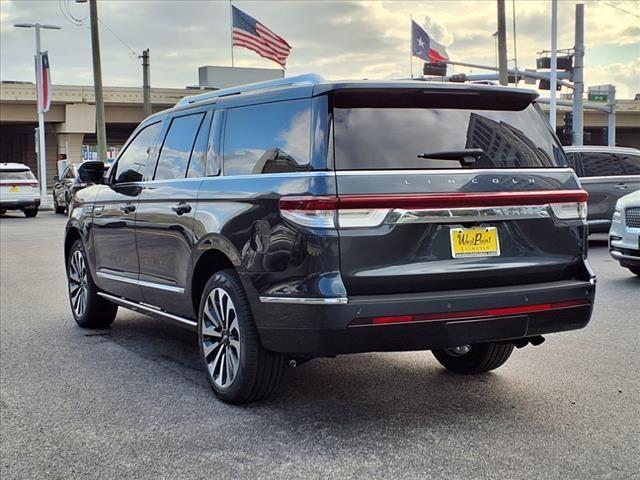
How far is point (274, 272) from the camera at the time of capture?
4.58m

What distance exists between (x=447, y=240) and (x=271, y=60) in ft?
108

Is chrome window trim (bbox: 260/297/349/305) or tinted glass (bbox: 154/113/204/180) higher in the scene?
tinted glass (bbox: 154/113/204/180)

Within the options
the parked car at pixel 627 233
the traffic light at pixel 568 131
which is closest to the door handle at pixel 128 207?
the parked car at pixel 627 233

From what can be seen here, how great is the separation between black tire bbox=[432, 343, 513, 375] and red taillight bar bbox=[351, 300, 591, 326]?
2.71 feet

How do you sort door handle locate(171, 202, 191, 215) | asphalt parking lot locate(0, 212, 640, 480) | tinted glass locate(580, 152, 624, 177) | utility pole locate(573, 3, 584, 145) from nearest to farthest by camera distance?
asphalt parking lot locate(0, 212, 640, 480), door handle locate(171, 202, 191, 215), tinted glass locate(580, 152, 624, 177), utility pole locate(573, 3, 584, 145)

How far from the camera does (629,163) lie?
1491 cm

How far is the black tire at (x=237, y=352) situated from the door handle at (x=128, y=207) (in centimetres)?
147

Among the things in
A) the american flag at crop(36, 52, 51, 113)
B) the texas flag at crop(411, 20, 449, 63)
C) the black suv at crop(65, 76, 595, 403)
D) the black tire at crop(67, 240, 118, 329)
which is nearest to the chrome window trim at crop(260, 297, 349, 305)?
the black suv at crop(65, 76, 595, 403)

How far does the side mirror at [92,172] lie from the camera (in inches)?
289

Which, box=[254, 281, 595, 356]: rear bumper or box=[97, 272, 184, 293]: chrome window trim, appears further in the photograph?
box=[97, 272, 184, 293]: chrome window trim

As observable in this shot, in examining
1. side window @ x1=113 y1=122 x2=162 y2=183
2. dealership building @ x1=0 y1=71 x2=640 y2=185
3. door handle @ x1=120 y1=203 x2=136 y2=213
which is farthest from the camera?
dealership building @ x1=0 y1=71 x2=640 y2=185

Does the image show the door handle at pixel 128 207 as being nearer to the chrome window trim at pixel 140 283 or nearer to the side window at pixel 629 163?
the chrome window trim at pixel 140 283

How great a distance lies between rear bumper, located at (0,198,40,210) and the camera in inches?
1069

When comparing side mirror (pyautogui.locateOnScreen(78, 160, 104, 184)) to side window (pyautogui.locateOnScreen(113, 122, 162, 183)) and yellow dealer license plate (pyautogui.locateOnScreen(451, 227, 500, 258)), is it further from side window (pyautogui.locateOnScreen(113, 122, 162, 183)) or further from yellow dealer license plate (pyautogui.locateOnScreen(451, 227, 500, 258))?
yellow dealer license plate (pyautogui.locateOnScreen(451, 227, 500, 258))
